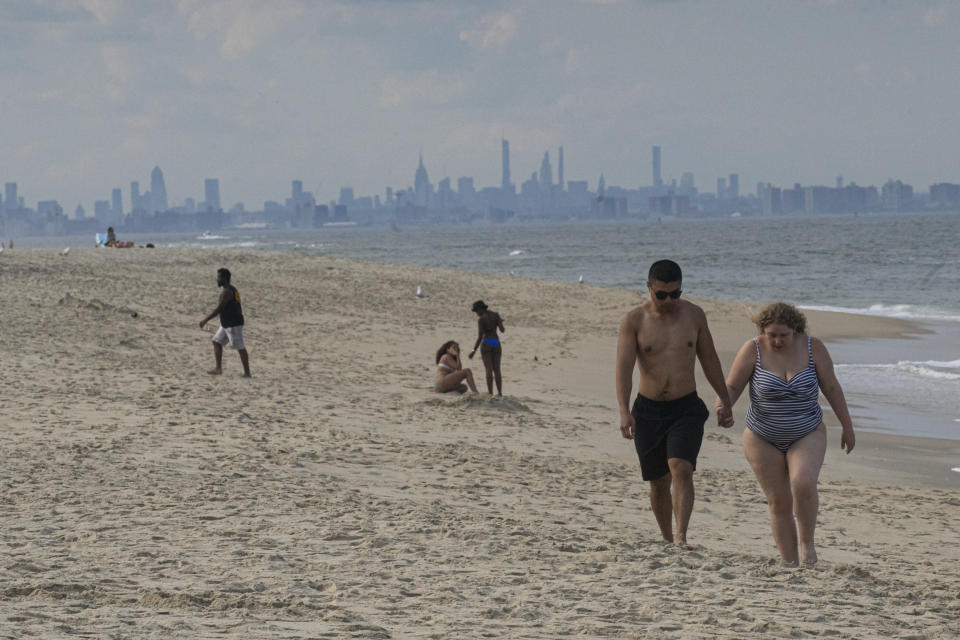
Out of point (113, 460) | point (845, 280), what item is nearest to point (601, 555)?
point (113, 460)

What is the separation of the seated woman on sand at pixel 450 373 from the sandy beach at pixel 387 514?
11.2 inches

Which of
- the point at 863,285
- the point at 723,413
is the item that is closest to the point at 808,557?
the point at 723,413

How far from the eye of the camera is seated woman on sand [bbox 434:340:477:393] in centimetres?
1187

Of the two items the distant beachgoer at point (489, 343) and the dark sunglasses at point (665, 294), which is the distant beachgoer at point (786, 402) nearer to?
the dark sunglasses at point (665, 294)

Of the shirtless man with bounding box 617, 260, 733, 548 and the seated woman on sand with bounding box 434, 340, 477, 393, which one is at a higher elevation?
the shirtless man with bounding box 617, 260, 733, 548

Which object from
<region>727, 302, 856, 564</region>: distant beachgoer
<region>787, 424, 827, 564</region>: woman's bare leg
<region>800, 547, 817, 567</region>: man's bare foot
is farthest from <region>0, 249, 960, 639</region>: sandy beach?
<region>727, 302, 856, 564</region>: distant beachgoer

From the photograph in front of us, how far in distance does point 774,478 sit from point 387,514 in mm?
2332

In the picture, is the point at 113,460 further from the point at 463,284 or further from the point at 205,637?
the point at 463,284

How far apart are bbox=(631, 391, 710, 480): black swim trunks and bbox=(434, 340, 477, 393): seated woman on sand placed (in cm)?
625

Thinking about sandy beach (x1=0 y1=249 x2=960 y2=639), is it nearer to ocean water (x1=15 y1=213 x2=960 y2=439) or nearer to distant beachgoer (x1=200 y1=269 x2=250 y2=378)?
distant beachgoer (x1=200 y1=269 x2=250 y2=378)

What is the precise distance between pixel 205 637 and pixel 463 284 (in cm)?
2710

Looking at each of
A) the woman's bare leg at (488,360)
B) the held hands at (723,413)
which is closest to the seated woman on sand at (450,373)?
the woman's bare leg at (488,360)

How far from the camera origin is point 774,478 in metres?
5.25

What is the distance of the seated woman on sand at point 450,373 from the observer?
1187 cm
